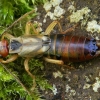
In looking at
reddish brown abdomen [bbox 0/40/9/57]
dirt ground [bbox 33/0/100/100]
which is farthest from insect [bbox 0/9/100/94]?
dirt ground [bbox 33/0/100/100]

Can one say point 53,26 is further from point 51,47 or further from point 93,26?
point 93,26

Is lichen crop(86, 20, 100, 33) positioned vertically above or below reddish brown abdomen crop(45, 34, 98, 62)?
above

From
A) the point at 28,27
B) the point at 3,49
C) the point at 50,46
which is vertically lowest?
the point at 3,49

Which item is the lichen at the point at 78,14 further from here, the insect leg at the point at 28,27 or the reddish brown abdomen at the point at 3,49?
the reddish brown abdomen at the point at 3,49

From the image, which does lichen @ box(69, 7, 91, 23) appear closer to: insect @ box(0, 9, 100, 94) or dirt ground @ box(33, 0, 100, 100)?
dirt ground @ box(33, 0, 100, 100)

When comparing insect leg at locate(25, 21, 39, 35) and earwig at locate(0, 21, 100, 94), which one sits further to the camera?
insect leg at locate(25, 21, 39, 35)

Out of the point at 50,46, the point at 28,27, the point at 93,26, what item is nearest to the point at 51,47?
the point at 50,46

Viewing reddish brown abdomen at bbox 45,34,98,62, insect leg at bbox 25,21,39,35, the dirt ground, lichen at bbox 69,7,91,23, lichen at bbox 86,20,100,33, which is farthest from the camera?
insect leg at bbox 25,21,39,35
